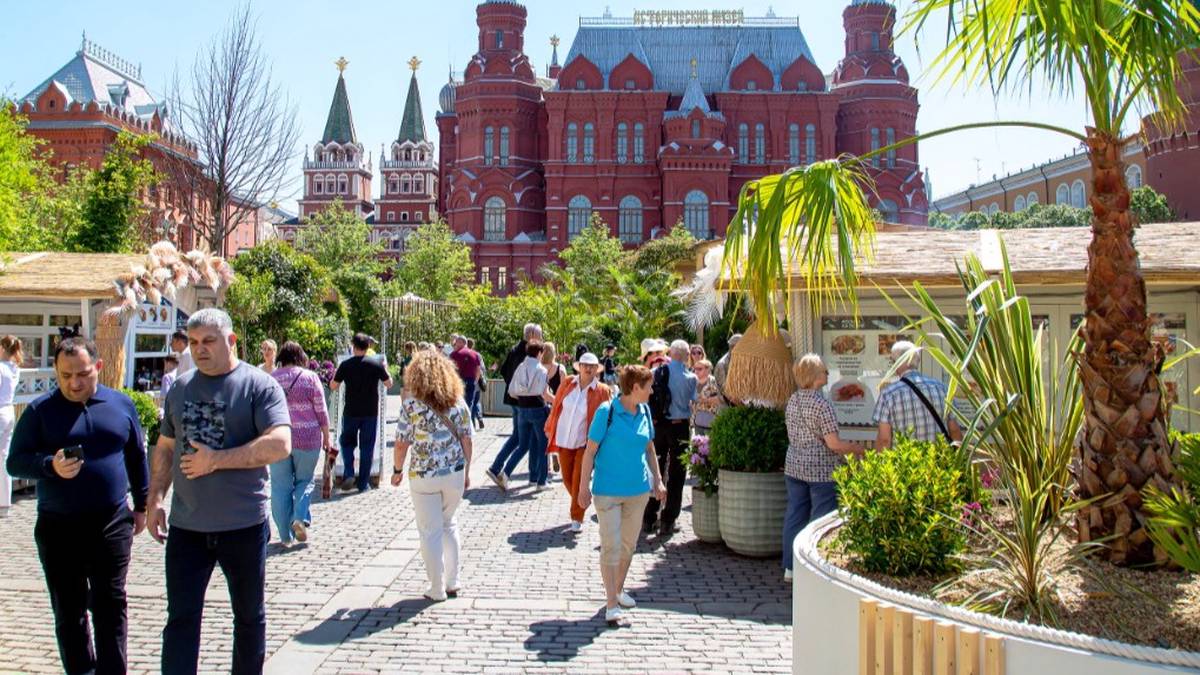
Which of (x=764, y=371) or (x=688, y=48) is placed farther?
(x=688, y=48)

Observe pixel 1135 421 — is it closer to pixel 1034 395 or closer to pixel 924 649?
pixel 1034 395

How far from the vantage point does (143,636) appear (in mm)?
5441

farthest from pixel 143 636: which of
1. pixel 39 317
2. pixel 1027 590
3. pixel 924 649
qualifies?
pixel 39 317

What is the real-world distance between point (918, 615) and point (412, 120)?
336 feet

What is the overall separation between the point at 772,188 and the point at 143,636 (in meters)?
4.36

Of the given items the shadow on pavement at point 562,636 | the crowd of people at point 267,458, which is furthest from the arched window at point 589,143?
the shadow on pavement at point 562,636

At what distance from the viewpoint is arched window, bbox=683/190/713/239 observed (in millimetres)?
59000

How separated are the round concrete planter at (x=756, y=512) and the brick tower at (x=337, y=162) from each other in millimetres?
97028

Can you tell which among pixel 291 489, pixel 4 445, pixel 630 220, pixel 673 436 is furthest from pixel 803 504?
pixel 630 220

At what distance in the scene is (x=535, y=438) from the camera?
11031 mm

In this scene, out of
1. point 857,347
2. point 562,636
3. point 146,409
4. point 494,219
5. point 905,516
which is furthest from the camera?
point 494,219

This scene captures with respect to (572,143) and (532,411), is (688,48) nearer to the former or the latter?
(572,143)

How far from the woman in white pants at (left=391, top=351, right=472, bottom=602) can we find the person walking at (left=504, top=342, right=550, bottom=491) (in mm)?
4180

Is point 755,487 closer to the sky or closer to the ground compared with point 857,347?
closer to the ground
